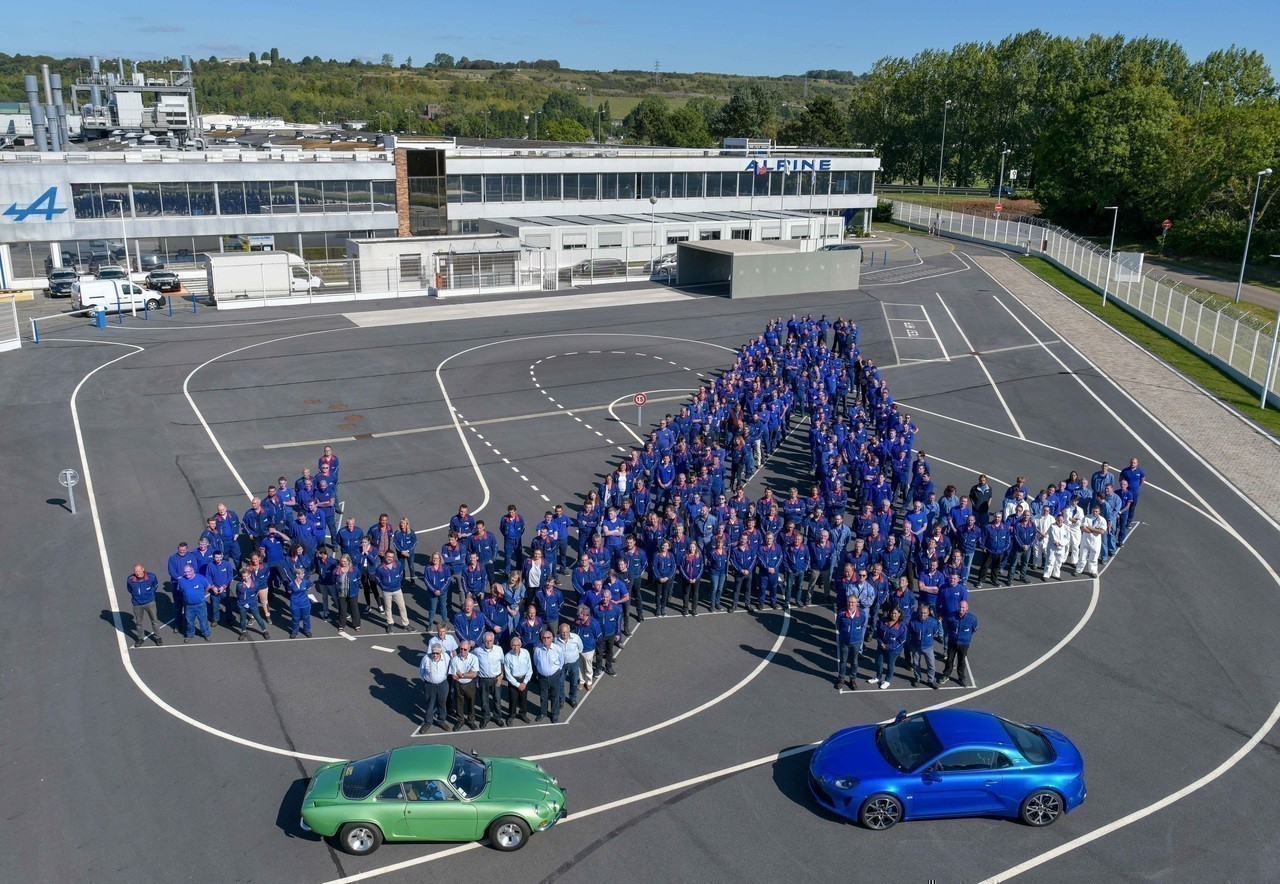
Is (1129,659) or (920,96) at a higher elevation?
(920,96)

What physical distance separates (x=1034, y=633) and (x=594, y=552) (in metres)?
7.56

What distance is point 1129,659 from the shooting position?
1559 centimetres

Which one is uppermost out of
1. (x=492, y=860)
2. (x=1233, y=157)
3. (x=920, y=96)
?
(x=920, y=96)

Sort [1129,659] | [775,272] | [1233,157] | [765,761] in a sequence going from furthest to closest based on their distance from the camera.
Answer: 1. [1233,157]
2. [775,272]
3. [1129,659]
4. [765,761]

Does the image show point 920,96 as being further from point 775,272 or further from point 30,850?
point 30,850

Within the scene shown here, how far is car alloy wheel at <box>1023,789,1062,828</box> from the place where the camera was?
1159cm

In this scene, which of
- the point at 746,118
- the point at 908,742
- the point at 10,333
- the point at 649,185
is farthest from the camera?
the point at 746,118

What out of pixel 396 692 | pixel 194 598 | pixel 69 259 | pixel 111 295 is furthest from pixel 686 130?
pixel 396 692

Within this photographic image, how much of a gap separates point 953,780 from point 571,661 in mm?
5173

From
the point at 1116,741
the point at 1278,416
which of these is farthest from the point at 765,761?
the point at 1278,416

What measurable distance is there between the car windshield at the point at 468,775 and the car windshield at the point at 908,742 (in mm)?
4800

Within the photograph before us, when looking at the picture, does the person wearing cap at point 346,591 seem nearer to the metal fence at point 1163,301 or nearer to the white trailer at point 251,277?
the metal fence at point 1163,301

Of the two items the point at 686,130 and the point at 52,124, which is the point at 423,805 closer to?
the point at 52,124

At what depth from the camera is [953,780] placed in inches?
454
